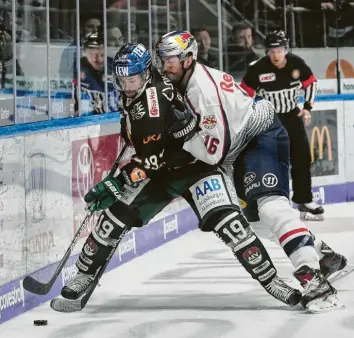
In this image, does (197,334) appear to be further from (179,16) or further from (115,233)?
(179,16)

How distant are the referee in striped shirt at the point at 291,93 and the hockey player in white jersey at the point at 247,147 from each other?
2.83m

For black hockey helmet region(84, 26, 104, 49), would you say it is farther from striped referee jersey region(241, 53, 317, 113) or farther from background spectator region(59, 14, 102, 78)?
striped referee jersey region(241, 53, 317, 113)

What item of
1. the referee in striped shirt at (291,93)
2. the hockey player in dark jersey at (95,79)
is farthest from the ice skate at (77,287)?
the referee in striped shirt at (291,93)

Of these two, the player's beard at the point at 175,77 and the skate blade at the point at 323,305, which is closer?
the skate blade at the point at 323,305

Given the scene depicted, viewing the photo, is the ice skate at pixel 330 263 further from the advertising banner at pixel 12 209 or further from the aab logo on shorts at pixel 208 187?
the advertising banner at pixel 12 209

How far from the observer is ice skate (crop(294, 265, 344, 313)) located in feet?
17.7

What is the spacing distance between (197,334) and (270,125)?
1071mm

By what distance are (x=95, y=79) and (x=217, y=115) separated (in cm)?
203

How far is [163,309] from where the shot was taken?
5621mm

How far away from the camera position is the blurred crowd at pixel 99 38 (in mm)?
5988

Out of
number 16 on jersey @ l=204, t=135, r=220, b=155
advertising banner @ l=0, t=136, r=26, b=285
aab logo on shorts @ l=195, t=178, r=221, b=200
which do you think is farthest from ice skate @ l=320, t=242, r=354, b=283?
advertising banner @ l=0, t=136, r=26, b=285

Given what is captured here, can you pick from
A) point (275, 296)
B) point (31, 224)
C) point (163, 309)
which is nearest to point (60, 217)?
point (31, 224)

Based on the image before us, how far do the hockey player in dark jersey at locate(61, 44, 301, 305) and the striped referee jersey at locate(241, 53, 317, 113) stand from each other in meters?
2.96

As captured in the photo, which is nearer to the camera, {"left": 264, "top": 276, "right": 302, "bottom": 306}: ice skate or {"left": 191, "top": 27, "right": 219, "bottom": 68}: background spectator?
{"left": 264, "top": 276, "right": 302, "bottom": 306}: ice skate
